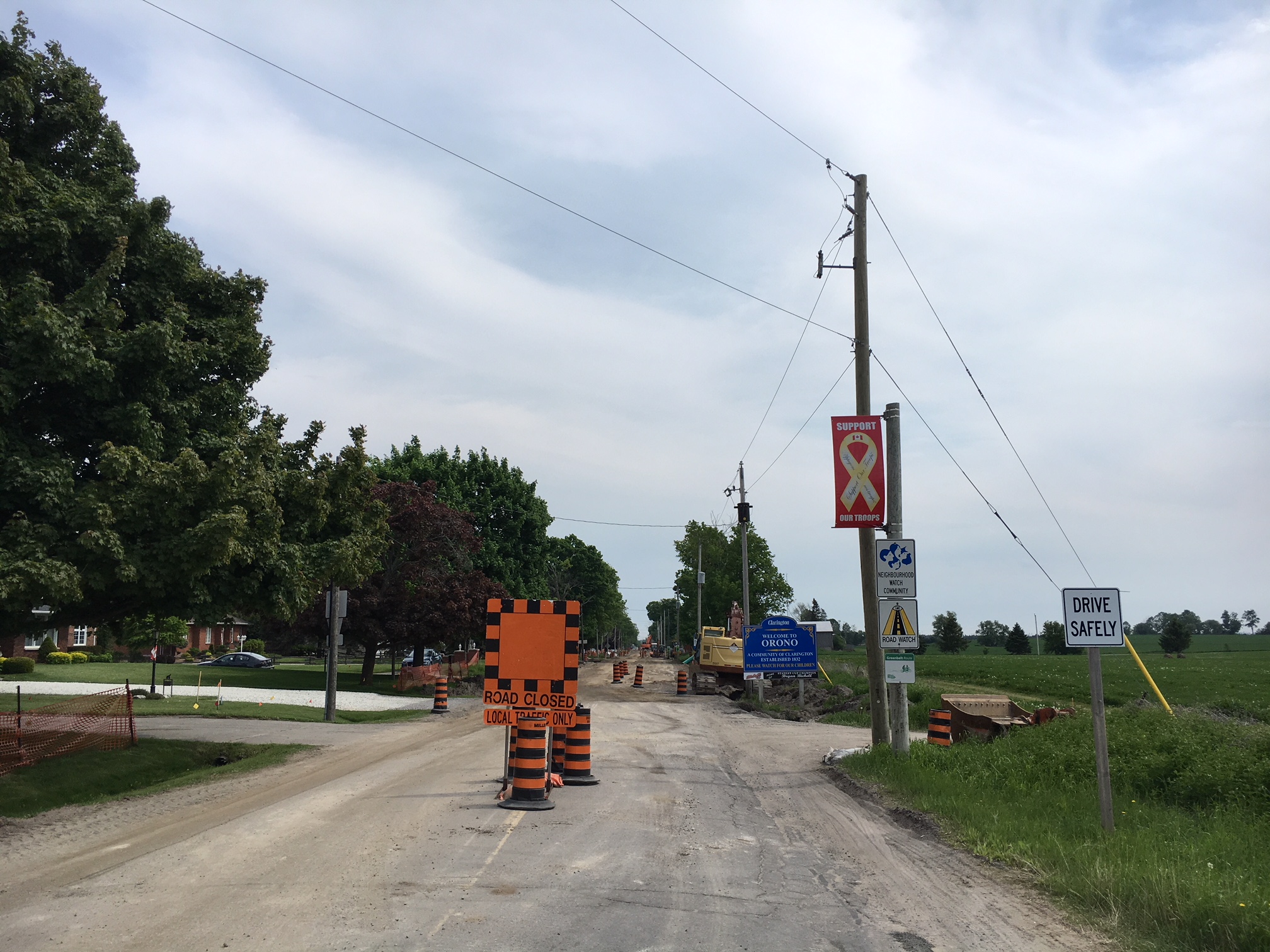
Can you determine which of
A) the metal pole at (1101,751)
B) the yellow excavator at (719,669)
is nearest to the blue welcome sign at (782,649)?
the yellow excavator at (719,669)

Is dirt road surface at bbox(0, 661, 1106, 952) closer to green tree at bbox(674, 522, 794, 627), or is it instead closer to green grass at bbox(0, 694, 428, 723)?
green grass at bbox(0, 694, 428, 723)

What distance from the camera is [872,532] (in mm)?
16672

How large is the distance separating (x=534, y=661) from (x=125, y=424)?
7044mm

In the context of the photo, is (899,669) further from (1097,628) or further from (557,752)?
(1097,628)

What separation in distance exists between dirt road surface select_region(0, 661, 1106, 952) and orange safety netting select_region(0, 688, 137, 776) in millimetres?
3542

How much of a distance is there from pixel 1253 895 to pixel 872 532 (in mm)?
10417

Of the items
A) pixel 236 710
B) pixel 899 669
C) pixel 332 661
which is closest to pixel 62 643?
pixel 236 710

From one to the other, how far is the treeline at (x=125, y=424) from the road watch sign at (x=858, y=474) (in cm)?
876

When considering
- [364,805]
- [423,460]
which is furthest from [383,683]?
[364,805]

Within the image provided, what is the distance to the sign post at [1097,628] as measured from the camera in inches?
352

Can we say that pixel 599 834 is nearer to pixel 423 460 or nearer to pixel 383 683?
pixel 383 683

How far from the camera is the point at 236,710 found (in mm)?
25531

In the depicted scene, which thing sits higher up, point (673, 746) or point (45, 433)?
point (45, 433)

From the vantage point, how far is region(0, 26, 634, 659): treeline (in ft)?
39.2
